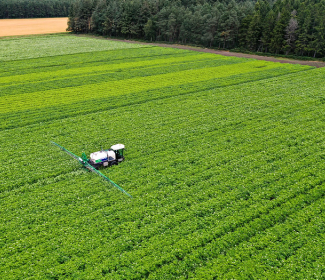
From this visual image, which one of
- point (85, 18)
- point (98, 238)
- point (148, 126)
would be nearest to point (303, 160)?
point (148, 126)

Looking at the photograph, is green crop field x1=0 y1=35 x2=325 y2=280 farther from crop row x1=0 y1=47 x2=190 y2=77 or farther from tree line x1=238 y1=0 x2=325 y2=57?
tree line x1=238 y1=0 x2=325 y2=57

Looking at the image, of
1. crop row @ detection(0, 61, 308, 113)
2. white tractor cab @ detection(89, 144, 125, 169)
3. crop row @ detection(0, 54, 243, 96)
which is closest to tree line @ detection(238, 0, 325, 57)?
crop row @ detection(0, 61, 308, 113)

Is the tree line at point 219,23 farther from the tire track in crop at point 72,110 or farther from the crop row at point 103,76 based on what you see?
the tire track in crop at point 72,110

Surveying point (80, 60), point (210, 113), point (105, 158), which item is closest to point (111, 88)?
point (210, 113)

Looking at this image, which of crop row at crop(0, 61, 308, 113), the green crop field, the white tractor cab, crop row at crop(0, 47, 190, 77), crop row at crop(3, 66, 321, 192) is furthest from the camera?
crop row at crop(0, 47, 190, 77)

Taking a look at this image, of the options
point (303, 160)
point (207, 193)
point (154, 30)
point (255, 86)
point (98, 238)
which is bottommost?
point (98, 238)

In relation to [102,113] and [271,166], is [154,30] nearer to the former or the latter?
[102,113]

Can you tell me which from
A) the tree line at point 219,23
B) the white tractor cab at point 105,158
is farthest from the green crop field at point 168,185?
the tree line at point 219,23

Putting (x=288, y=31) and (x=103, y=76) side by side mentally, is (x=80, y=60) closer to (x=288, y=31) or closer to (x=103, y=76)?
(x=103, y=76)
